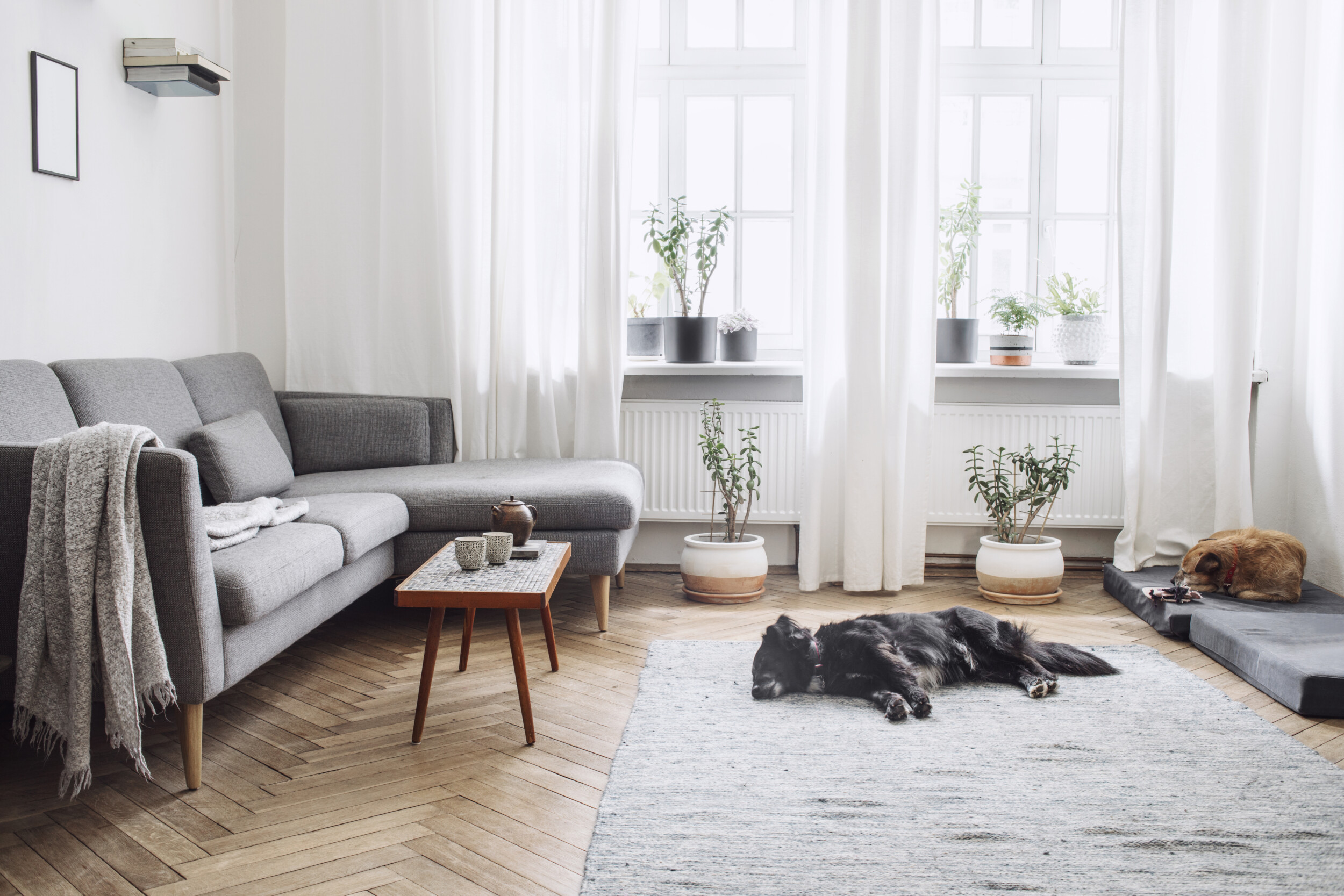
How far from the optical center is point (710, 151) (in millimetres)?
4051

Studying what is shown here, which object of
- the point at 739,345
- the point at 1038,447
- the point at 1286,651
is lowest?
the point at 1286,651

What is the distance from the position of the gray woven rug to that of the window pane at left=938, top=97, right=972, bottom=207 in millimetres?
2262

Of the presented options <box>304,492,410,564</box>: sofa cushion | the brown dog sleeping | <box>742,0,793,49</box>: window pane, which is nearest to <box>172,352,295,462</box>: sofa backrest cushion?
<box>304,492,410,564</box>: sofa cushion

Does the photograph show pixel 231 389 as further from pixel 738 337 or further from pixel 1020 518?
pixel 1020 518

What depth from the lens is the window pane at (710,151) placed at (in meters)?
4.03

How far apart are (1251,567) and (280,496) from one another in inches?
124

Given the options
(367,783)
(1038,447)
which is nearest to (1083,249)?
(1038,447)

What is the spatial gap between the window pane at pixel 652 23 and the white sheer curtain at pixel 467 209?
399mm

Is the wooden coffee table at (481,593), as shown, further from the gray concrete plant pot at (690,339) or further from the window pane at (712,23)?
the window pane at (712,23)

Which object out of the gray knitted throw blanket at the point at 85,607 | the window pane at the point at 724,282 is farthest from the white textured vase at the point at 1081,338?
the gray knitted throw blanket at the point at 85,607

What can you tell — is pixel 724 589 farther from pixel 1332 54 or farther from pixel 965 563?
pixel 1332 54

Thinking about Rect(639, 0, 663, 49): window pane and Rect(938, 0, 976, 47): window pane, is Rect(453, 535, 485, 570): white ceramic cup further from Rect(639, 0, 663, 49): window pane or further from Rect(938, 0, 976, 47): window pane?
Rect(938, 0, 976, 47): window pane

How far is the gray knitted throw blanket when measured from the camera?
1.82 meters

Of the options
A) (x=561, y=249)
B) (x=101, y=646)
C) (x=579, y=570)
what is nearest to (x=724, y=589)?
(x=579, y=570)
